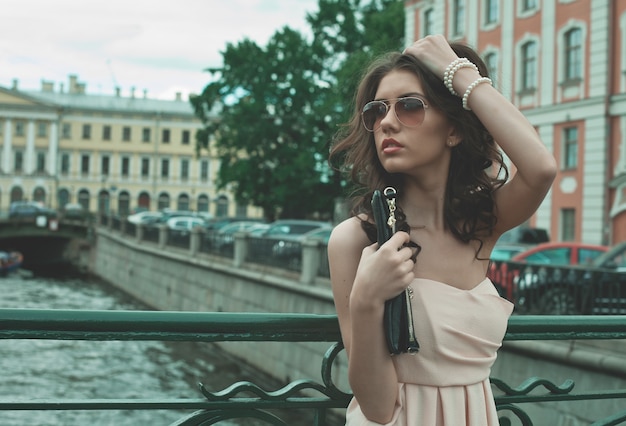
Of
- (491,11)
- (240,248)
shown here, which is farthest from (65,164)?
(240,248)

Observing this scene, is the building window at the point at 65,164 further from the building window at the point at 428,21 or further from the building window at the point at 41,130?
the building window at the point at 428,21

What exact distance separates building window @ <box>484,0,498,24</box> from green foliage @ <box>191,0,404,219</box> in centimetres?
815

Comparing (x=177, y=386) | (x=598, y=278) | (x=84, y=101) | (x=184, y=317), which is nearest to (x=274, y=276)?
(x=177, y=386)

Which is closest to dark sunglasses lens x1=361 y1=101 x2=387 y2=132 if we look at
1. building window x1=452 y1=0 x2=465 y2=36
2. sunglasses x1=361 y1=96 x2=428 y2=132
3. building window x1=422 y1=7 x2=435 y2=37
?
sunglasses x1=361 y1=96 x2=428 y2=132

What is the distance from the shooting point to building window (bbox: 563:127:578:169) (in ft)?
95.9

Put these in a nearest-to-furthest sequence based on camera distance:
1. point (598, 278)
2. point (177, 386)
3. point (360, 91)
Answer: point (360, 91)
point (598, 278)
point (177, 386)

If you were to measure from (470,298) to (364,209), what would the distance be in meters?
0.34

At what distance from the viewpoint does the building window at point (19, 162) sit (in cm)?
9081

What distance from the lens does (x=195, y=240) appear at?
29.7 m

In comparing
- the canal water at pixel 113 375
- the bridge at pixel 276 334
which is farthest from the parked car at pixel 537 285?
the canal water at pixel 113 375

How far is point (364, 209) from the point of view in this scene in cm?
212

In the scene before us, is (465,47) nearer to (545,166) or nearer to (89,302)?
(545,166)

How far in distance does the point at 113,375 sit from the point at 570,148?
17810mm

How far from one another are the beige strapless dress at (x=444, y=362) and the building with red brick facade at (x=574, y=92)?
24359mm
